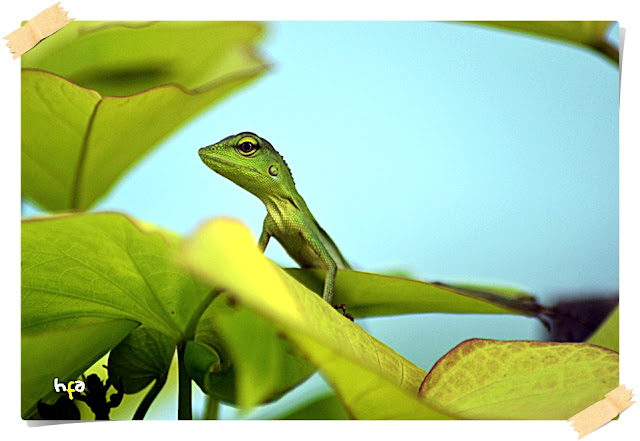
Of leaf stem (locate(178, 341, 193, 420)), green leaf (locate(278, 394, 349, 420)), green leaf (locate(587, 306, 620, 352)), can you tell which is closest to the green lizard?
green leaf (locate(278, 394, 349, 420))

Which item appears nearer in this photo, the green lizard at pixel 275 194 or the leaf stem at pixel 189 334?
the leaf stem at pixel 189 334

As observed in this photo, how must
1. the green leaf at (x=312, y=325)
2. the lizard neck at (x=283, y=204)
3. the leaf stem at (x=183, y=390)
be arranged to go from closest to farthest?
1. the green leaf at (x=312, y=325)
2. the leaf stem at (x=183, y=390)
3. the lizard neck at (x=283, y=204)

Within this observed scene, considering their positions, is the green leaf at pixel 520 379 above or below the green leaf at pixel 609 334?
below

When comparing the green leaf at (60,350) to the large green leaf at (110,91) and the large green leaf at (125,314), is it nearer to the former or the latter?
the large green leaf at (125,314)

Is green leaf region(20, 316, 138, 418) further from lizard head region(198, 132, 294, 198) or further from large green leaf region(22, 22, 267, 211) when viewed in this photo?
lizard head region(198, 132, 294, 198)

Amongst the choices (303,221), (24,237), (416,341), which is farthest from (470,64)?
(24,237)

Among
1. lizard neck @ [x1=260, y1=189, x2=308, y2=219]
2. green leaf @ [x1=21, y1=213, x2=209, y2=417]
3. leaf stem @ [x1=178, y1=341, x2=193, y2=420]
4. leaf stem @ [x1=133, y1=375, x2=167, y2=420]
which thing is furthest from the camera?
lizard neck @ [x1=260, y1=189, x2=308, y2=219]

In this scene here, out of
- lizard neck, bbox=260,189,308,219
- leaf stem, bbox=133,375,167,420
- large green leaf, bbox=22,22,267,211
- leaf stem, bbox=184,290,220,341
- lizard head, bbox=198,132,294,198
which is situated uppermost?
large green leaf, bbox=22,22,267,211

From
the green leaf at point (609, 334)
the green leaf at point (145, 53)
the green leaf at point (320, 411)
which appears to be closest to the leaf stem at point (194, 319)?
the green leaf at point (320, 411)
